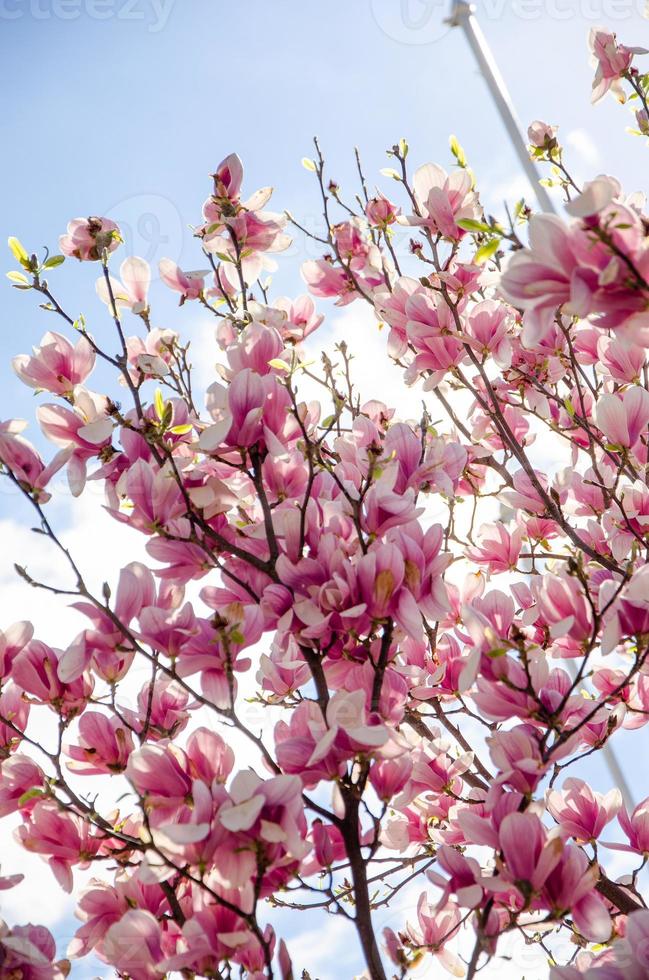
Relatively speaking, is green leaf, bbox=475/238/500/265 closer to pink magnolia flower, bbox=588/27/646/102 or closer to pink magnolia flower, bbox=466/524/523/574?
pink magnolia flower, bbox=466/524/523/574

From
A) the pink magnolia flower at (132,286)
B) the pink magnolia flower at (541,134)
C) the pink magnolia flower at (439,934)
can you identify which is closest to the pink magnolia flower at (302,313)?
the pink magnolia flower at (132,286)

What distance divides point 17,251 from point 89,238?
18 centimetres

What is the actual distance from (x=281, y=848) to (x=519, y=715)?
1.02 feet

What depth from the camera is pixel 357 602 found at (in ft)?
3.05

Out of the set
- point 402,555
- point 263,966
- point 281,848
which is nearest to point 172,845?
point 281,848

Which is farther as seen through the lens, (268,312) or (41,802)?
(268,312)

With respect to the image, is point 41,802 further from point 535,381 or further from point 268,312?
point 535,381

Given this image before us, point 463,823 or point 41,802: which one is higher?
point 41,802

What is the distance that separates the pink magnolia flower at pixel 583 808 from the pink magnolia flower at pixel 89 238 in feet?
3.43

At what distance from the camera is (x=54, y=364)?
1.20 metres

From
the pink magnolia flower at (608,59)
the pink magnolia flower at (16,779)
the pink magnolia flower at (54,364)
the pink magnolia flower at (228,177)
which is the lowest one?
the pink magnolia flower at (16,779)

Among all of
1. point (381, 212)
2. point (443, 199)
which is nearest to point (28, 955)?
point (443, 199)

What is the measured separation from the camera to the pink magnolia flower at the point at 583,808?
1.06 m

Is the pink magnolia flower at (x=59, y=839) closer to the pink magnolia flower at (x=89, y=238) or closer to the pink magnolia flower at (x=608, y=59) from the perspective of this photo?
the pink magnolia flower at (x=89, y=238)
